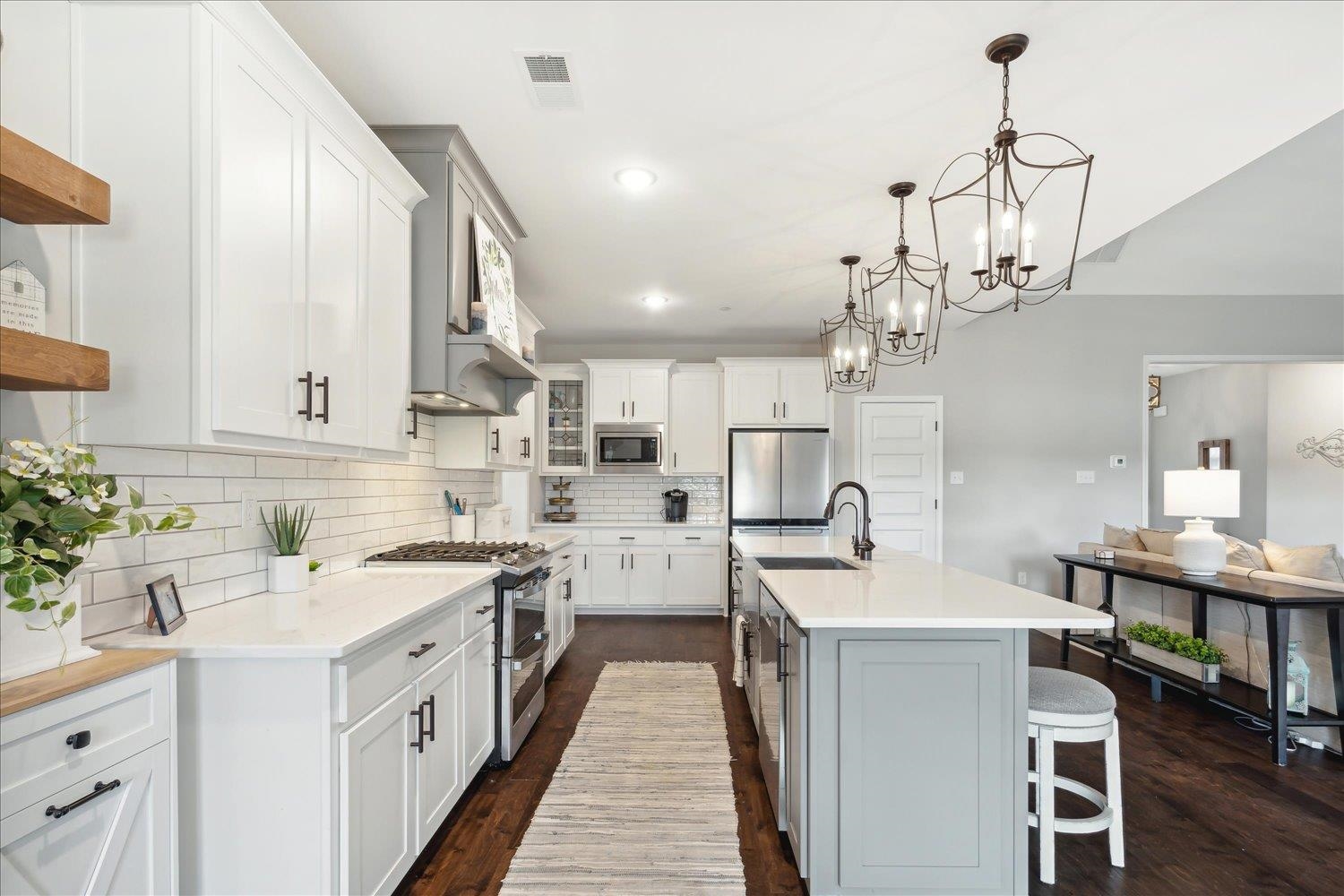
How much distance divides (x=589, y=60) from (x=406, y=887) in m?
2.69

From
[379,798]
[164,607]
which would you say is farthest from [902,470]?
[164,607]

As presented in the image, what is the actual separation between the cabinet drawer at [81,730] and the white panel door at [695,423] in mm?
4922

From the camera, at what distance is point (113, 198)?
1.45 metres

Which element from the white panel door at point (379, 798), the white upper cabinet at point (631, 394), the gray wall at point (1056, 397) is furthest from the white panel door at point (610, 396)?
the white panel door at point (379, 798)

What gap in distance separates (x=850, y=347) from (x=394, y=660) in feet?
9.38

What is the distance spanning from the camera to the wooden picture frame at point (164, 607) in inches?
60.5

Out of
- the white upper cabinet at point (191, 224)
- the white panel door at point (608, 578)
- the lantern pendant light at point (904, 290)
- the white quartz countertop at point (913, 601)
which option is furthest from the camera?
the white panel door at point (608, 578)

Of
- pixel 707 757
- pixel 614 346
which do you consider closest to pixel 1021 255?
pixel 707 757

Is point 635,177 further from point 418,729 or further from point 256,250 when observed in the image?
point 418,729

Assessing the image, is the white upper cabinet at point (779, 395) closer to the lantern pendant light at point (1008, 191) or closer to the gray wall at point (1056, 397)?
the gray wall at point (1056, 397)

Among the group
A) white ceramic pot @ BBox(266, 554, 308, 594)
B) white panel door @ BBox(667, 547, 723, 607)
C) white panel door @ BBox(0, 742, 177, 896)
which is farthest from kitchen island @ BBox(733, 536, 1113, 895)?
white panel door @ BBox(667, 547, 723, 607)

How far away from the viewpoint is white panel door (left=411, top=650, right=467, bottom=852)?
1988 millimetres

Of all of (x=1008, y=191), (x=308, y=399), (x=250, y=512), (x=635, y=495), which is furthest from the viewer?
(x=635, y=495)

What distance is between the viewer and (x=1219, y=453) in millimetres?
7273
